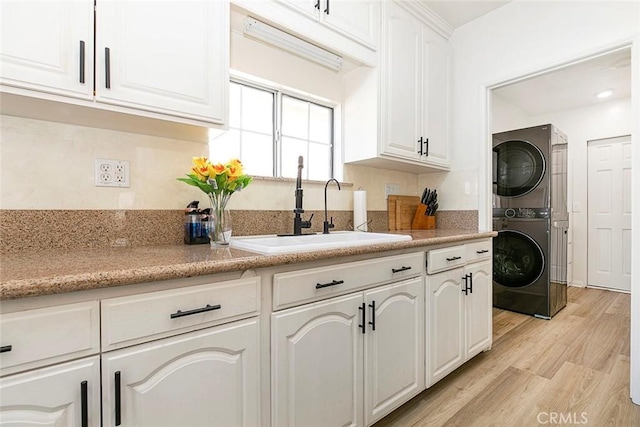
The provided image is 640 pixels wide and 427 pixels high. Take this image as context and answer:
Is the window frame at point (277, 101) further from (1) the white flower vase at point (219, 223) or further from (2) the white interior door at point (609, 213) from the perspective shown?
(2) the white interior door at point (609, 213)

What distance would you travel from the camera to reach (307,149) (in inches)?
82.9

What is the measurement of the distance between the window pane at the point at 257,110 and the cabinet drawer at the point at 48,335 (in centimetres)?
131

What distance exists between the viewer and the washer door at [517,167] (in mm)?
3045

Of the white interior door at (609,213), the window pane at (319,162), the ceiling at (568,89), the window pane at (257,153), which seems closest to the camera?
the window pane at (257,153)

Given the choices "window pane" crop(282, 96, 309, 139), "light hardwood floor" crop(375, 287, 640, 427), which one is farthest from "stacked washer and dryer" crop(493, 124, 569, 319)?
"window pane" crop(282, 96, 309, 139)

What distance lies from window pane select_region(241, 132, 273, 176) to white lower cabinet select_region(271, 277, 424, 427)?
952mm

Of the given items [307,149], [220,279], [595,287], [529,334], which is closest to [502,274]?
[529,334]

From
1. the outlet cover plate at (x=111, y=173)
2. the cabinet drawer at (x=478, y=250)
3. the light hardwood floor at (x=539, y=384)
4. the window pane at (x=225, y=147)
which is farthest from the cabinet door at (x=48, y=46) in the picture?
the cabinet drawer at (x=478, y=250)

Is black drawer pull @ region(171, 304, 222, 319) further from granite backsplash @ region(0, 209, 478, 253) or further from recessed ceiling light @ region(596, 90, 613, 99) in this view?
recessed ceiling light @ region(596, 90, 613, 99)

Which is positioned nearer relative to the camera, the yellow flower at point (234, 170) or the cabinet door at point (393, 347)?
the yellow flower at point (234, 170)

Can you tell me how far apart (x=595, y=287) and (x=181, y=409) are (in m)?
5.36

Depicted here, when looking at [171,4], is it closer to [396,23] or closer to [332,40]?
[332,40]

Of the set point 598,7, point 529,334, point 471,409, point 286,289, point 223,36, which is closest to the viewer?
point 286,289

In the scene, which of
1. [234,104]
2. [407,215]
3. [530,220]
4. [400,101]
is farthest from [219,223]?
[530,220]
